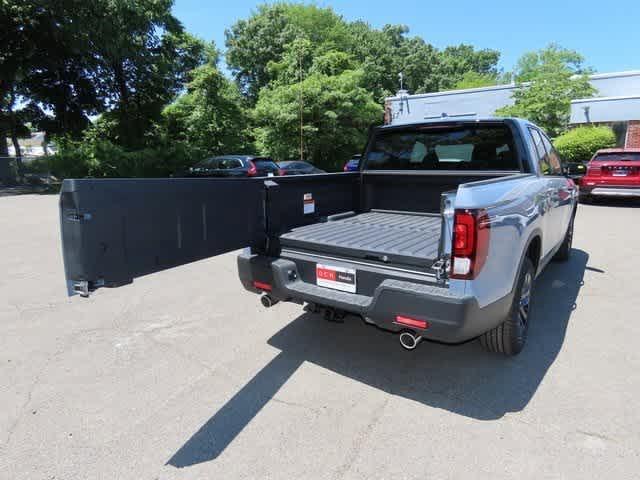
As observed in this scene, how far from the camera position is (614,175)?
11.6 meters

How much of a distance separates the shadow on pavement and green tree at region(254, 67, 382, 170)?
20899 millimetres

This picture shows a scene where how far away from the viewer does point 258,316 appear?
4.29m

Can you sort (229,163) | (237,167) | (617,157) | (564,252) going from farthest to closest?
(229,163) < (237,167) < (617,157) < (564,252)

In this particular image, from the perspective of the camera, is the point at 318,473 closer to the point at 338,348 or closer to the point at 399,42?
the point at 338,348

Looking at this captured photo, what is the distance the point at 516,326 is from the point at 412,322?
1.09m

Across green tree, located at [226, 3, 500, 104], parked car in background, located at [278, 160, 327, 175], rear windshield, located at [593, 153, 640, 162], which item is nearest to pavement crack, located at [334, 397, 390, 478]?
rear windshield, located at [593, 153, 640, 162]

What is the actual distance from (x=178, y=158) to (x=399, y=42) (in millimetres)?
44884

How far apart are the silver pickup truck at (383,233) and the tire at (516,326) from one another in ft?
0.04

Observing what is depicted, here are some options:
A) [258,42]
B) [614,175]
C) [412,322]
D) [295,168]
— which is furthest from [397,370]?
[258,42]

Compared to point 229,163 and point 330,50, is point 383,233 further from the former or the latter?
point 330,50

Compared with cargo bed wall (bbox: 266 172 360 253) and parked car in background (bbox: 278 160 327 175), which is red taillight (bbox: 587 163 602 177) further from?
cargo bed wall (bbox: 266 172 360 253)

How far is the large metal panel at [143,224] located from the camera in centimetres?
214

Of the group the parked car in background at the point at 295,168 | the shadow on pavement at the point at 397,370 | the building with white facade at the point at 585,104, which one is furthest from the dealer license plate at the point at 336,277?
the building with white facade at the point at 585,104

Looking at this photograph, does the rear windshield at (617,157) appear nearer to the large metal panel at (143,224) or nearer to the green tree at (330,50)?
the large metal panel at (143,224)
